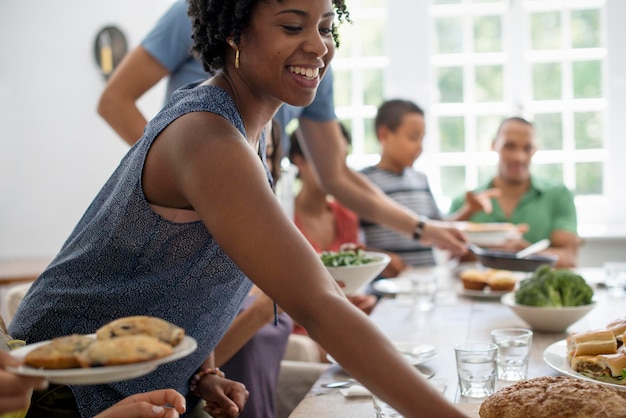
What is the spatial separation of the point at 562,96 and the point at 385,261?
130 inches

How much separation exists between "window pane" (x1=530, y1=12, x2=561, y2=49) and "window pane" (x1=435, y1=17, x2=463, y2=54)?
437 mm

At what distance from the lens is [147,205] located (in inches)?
47.4

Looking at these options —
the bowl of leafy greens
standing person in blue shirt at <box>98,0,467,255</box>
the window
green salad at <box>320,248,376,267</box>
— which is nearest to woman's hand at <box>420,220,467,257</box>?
standing person in blue shirt at <box>98,0,467,255</box>

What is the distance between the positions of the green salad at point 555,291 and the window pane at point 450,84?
3.01 metres

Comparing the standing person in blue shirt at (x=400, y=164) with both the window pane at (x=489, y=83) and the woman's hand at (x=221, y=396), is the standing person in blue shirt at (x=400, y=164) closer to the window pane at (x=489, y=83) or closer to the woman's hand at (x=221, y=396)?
the window pane at (x=489, y=83)

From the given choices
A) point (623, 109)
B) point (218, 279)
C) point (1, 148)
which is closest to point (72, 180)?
point (1, 148)

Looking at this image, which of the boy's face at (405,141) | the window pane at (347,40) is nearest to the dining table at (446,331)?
Result: the boy's face at (405,141)

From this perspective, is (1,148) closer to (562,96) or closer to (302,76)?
(562,96)

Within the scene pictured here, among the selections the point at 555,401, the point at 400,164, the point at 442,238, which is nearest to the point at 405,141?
the point at 400,164

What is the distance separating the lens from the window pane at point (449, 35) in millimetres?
4883

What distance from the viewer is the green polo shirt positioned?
3.81 m

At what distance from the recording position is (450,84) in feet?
16.3

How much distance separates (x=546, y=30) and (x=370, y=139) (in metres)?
1.26

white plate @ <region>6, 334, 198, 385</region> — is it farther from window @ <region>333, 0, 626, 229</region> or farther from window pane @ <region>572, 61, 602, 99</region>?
window pane @ <region>572, 61, 602, 99</region>
